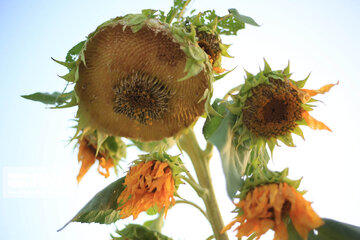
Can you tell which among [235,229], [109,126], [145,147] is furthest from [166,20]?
[235,229]

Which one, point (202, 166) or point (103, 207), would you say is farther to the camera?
point (202, 166)

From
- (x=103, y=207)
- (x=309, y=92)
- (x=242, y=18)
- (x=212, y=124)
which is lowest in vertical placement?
(x=103, y=207)

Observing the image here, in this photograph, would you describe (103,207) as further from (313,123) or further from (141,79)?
(313,123)

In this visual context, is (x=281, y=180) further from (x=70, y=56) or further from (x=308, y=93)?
(x=70, y=56)

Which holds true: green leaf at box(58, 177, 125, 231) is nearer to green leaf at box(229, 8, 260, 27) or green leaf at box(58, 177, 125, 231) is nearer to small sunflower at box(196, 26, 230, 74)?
small sunflower at box(196, 26, 230, 74)

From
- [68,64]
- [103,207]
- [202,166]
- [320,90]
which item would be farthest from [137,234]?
[320,90]

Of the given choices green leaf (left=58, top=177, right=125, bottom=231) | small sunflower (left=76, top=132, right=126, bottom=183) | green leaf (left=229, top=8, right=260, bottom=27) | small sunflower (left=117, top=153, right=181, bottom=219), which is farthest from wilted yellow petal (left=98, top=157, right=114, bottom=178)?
green leaf (left=229, top=8, right=260, bottom=27)
